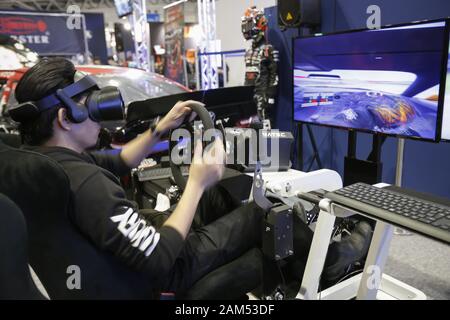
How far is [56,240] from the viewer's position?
3.39 ft

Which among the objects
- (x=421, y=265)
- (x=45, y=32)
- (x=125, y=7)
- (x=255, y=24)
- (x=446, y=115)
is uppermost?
(x=125, y=7)

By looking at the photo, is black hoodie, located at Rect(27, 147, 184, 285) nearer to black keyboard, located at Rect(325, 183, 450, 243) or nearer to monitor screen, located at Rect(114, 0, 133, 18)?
black keyboard, located at Rect(325, 183, 450, 243)

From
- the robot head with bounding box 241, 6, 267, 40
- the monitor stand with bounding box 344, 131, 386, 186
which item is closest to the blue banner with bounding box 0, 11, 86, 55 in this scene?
the robot head with bounding box 241, 6, 267, 40

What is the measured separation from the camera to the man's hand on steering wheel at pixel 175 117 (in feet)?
5.32

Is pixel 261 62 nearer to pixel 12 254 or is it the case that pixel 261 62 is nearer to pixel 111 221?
pixel 111 221

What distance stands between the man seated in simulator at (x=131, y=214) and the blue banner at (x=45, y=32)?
665 cm

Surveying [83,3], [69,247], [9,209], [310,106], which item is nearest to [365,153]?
[310,106]

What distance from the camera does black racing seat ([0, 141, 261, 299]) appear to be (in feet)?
3.21

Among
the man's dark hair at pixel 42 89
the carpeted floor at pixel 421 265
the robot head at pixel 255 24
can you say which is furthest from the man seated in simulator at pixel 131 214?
the robot head at pixel 255 24

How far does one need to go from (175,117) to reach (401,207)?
99 centimetres

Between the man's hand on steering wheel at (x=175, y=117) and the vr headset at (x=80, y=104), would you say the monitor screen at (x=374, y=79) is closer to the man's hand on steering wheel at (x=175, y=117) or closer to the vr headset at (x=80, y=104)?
the man's hand on steering wheel at (x=175, y=117)

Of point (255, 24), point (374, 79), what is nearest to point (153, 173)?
point (374, 79)

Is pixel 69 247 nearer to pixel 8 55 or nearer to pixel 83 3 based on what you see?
pixel 8 55

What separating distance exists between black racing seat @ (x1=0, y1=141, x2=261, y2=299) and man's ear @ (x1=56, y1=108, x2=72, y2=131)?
0.16m
